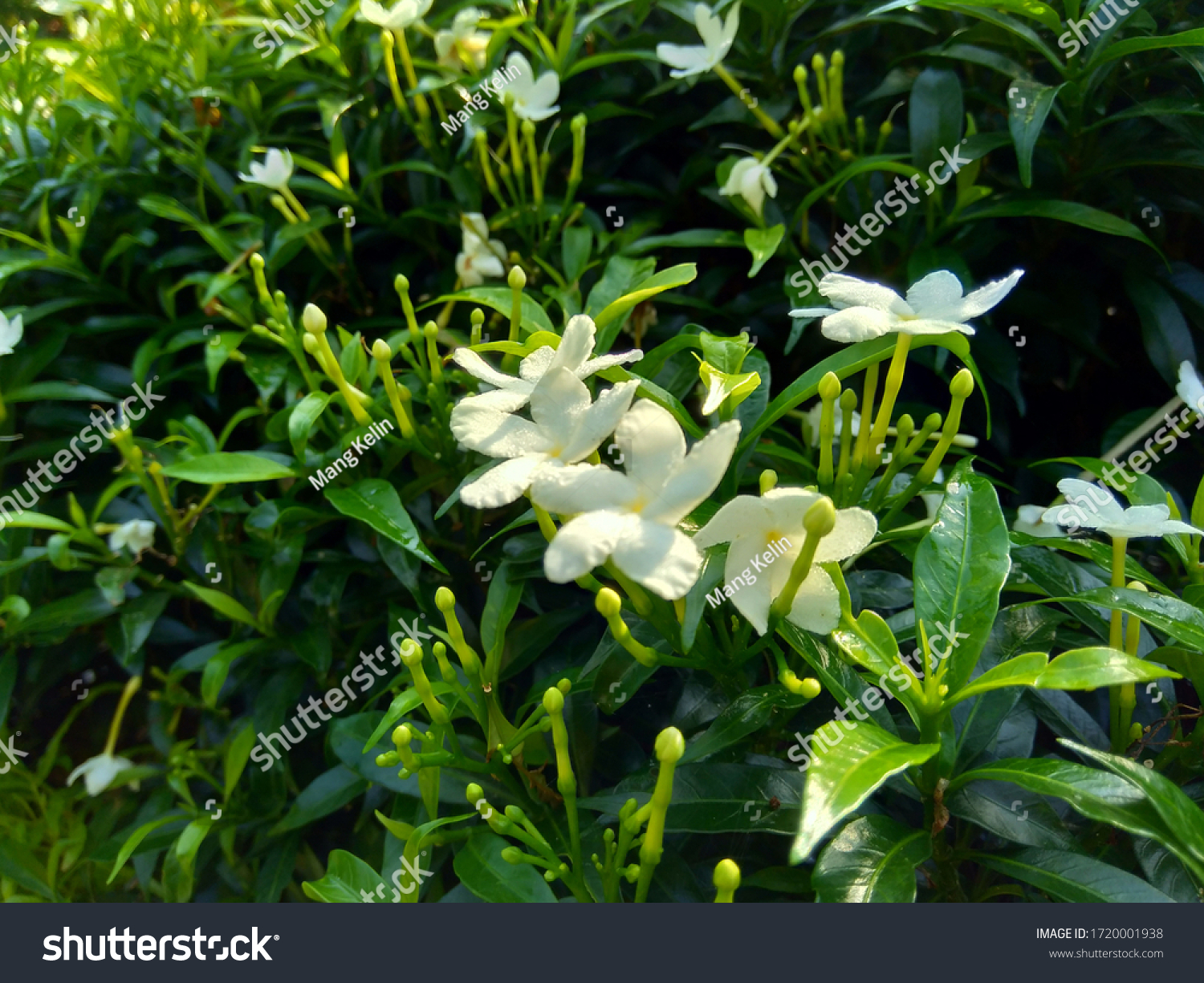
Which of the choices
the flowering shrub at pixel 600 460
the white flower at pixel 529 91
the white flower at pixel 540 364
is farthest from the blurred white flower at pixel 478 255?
the white flower at pixel 540 364

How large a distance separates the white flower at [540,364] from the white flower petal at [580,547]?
138mm

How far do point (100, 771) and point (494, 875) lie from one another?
0.72 meters

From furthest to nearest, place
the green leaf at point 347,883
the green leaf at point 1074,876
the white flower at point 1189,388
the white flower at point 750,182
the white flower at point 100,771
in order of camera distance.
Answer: the white flower at point 100,771
the white flower at point 750,182
the white flower at point 1189,388
the green leaf at point 347,883
the green leaf at point 1074,876

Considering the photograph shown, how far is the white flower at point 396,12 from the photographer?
105cm

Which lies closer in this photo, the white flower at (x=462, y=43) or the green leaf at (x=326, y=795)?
the green leaf at (x=326, y=795)

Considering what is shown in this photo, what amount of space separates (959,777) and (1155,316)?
2.20 feet

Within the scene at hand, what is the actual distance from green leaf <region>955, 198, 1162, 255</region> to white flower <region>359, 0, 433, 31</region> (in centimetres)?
72

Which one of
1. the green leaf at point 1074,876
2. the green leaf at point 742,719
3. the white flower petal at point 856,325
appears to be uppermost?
the white flower petal at point 856,325

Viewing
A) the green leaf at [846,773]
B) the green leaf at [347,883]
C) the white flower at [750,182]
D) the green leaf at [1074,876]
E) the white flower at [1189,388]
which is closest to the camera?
the green leaf at [846,773]

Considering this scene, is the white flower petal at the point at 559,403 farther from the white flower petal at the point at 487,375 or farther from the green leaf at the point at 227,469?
the green leaf at the point at 227,469

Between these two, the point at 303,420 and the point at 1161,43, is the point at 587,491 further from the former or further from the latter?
the point at 1161,43

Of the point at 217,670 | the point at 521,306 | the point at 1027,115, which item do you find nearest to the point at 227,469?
the point at 217,670

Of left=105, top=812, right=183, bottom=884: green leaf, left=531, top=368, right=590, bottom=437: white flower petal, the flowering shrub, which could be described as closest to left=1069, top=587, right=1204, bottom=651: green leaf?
the flowering shrub

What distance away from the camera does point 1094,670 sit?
496 millimetres
